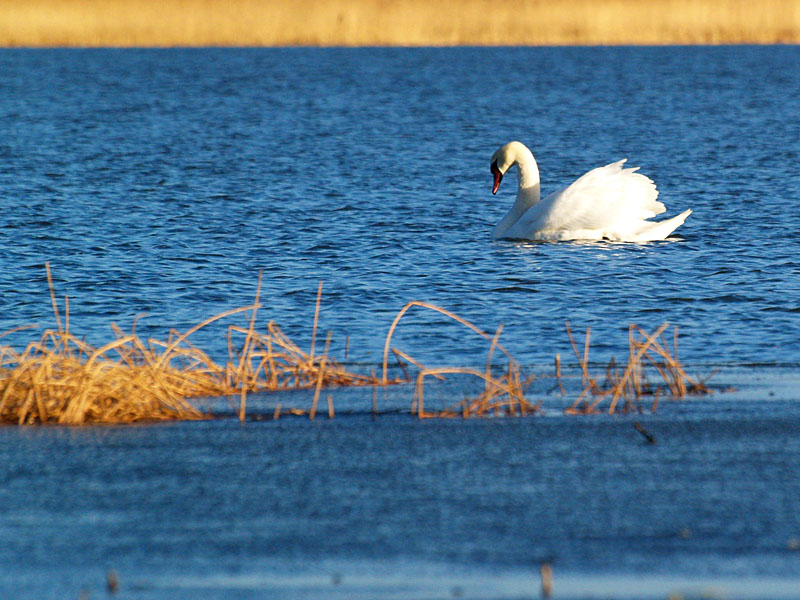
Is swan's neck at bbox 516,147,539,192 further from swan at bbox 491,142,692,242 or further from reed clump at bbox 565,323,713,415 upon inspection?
reed clump at bbox 565,323,713,415

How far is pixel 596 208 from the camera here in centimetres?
1430

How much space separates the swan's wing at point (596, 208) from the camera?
14195 mm

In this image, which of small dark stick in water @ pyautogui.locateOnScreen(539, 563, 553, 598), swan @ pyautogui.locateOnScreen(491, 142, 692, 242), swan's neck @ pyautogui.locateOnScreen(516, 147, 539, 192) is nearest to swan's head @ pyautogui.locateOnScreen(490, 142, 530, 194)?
swan's neck @ pyautogui.locateOnScreen(516, 147, 539, 192)

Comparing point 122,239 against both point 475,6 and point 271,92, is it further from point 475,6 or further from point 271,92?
point 475,6

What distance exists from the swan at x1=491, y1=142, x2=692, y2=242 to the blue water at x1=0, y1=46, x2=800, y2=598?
0.25 m

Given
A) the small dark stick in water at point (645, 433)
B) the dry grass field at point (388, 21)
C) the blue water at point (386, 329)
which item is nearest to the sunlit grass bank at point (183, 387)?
the blue water at point (386, 329)

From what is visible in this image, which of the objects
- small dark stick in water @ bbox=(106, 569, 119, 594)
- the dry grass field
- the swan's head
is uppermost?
the dry grass field

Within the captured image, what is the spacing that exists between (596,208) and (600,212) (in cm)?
6

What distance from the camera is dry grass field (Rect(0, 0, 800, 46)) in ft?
Result: 203

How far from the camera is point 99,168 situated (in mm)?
21984

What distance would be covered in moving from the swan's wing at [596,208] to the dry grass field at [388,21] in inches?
1858

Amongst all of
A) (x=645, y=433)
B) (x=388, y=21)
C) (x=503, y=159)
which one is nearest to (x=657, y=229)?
(x=503, y=159)

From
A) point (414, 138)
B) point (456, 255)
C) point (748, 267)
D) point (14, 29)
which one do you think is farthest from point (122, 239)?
point (14, 29)

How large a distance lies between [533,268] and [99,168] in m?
11.1
